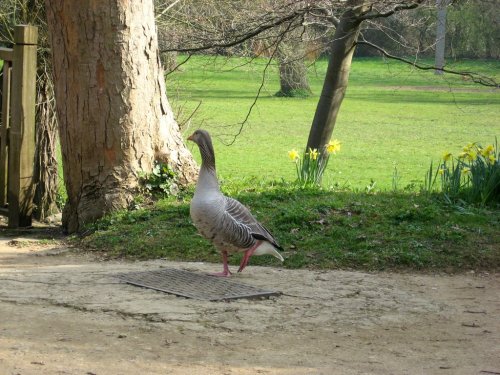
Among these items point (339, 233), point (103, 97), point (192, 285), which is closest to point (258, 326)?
point (192, 285)

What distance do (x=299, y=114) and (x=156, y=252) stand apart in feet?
56.6

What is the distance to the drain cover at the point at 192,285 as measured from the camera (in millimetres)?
6613

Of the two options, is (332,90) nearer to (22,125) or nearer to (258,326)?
(22,125)

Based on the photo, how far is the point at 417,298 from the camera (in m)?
6.91

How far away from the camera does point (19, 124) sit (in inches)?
397

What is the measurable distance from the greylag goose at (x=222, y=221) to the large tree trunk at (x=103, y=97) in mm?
2405

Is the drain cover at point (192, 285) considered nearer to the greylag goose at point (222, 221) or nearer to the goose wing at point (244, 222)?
the greylag goose at point (222, 221)

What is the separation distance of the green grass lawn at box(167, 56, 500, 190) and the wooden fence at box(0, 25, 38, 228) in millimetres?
3036

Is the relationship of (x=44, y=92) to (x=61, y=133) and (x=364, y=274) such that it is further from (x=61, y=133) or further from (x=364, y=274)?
(x=364, y=274)

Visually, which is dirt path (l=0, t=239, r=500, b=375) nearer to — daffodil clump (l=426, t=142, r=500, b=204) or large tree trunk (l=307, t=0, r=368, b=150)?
daffodil clump (l=426, t=142, r=500, b=204)

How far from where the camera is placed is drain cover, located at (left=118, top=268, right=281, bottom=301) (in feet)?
21.7

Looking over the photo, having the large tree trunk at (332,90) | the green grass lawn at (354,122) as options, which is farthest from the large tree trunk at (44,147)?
the large tree trunk at (332,90)

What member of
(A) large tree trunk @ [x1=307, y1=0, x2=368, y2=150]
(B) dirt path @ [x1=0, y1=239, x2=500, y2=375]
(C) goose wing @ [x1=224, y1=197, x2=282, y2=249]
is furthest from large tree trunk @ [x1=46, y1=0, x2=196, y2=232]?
(A) large tree trunk @ [x1=307, y1=0, x2=368, y2=150]

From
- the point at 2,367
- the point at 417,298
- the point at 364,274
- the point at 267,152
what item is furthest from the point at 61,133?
the point at 267,152
